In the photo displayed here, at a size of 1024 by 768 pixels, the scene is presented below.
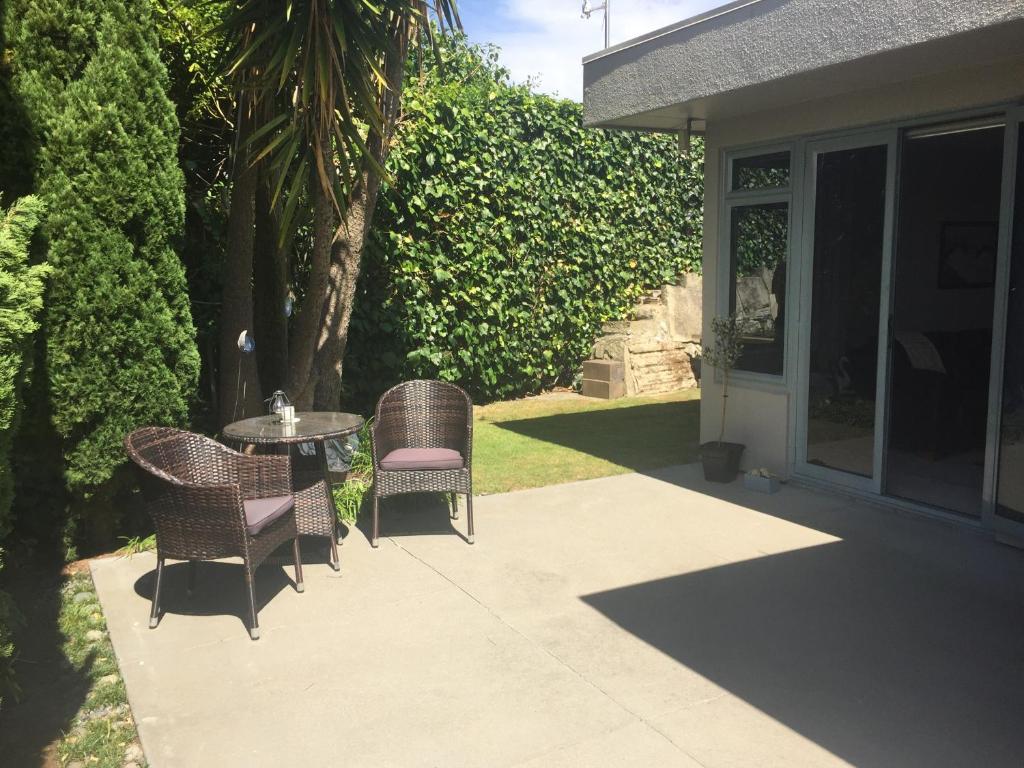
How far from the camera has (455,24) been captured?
18.1 ft

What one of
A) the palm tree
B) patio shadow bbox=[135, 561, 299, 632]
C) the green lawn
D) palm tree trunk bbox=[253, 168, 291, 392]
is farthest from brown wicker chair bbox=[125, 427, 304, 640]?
the green lawn

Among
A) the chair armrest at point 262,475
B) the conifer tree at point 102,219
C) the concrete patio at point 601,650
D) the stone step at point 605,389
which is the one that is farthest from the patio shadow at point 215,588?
the stone step at point 605,389

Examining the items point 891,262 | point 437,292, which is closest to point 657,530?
point 891,262

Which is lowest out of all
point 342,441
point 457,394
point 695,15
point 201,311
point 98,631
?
point 98,631

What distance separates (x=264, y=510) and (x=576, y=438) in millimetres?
4224

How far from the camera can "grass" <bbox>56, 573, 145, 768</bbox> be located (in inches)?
116

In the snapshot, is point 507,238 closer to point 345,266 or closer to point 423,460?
point 345,266

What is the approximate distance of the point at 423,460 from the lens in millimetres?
5039

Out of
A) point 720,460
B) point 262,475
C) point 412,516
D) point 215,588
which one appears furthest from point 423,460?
point 720,460

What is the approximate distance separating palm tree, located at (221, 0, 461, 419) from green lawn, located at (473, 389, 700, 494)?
5.32 feet

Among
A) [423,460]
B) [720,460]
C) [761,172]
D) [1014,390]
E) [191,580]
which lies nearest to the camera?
[191,580]

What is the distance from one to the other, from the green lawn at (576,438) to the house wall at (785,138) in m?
0.71

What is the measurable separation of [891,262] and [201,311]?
4.98m

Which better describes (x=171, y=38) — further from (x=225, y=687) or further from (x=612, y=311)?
(x=612, y=311)
